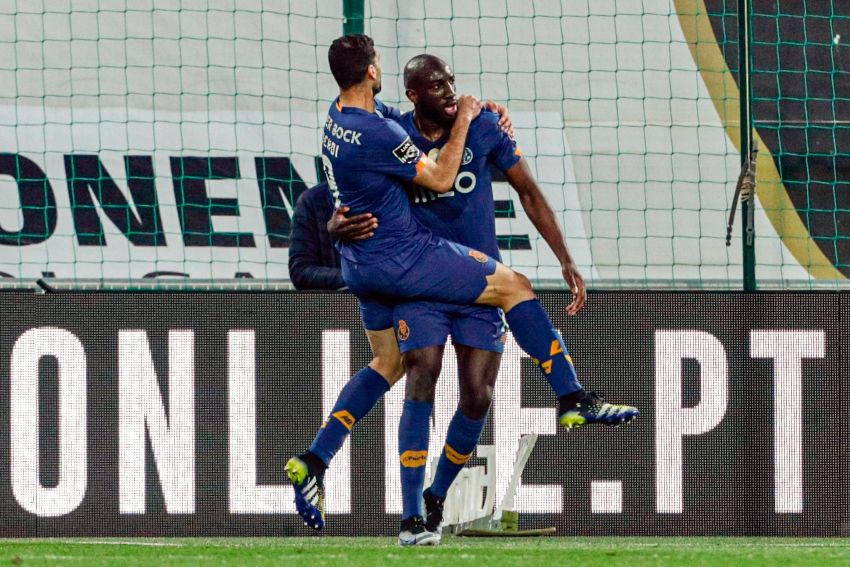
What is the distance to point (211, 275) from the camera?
8008mm

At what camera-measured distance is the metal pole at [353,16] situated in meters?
6.71

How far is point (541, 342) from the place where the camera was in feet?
18.0

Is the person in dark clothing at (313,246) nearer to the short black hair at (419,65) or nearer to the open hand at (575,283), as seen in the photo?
the short black hair at (419,65)

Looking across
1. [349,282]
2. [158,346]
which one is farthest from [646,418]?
[158,346]

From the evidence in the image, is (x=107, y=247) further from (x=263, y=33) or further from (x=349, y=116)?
(x=349, y=116)

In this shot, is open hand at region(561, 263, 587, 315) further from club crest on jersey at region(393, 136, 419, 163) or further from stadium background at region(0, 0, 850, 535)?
stadium background at region(0, 0, 850, 535)

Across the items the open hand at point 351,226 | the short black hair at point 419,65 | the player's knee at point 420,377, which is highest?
the short black hair at point 419,65

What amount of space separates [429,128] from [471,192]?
11.4 inches

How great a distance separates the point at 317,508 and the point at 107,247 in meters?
3.26

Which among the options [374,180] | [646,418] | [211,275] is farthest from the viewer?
[211,275]

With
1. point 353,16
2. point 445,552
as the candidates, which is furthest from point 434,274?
point 353,16

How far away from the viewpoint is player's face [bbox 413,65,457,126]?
219 inches

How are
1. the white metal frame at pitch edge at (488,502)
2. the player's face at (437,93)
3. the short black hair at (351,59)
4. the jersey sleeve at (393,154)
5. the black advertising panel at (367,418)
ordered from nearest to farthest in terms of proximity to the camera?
the jersey sleeve at (393,154) < the short black hair at (351,59) < the player's face at (437,93) < the white metal frame at pitch edge at (488,502) < the black advertising panel at (367,418)

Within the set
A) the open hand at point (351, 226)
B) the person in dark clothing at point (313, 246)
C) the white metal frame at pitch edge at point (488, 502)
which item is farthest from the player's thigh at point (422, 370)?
the person in dark clothing at point (313, 246)
